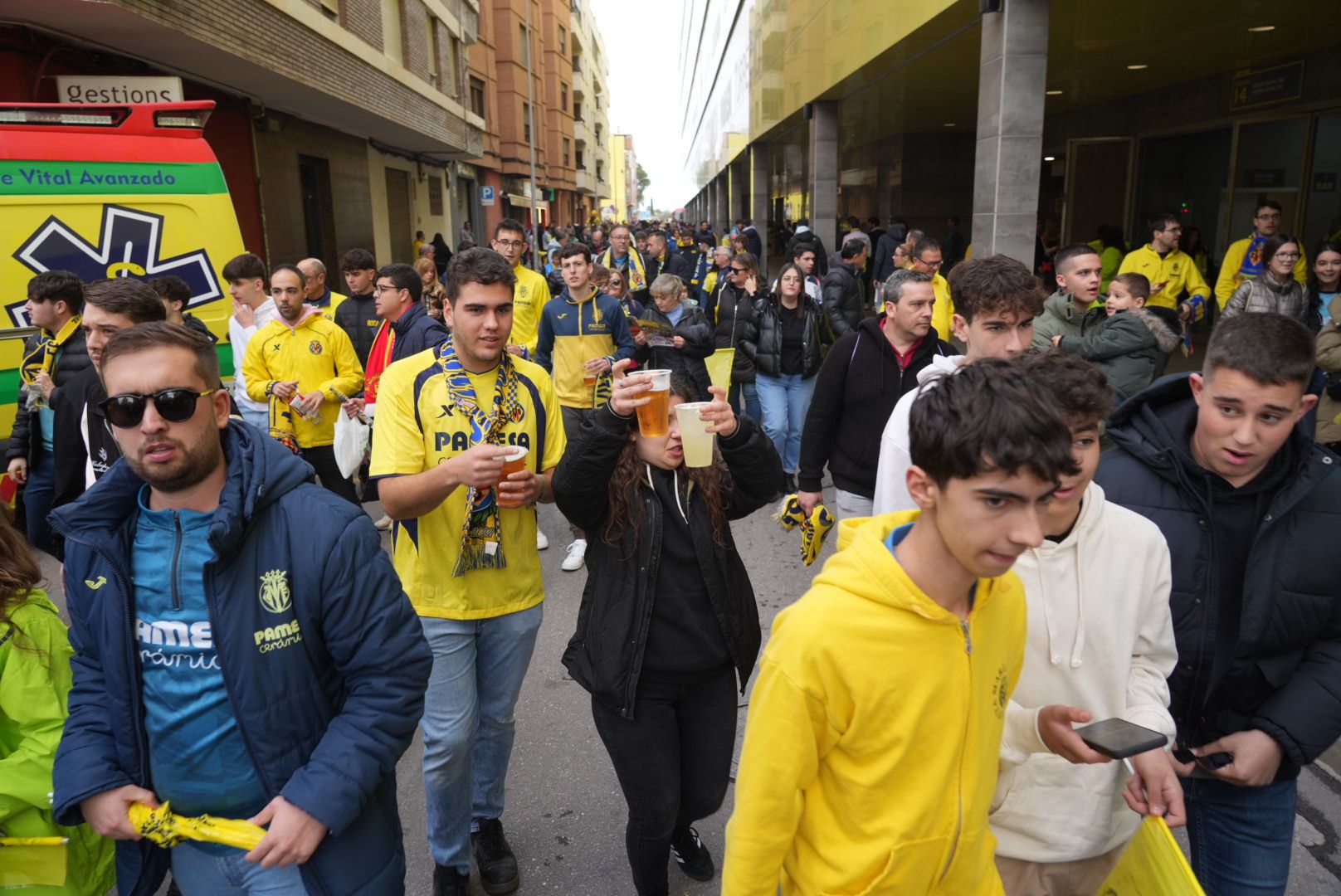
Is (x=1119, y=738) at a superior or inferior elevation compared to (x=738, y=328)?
inferior

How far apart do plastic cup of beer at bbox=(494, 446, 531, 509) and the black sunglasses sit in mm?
946

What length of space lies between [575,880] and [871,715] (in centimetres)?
212

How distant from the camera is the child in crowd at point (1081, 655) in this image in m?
2.09

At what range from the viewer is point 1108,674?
2.11 metres

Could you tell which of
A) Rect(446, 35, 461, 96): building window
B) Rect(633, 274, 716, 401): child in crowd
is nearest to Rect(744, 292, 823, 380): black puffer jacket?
Rect(633, 274, 716, 401): child in crowd

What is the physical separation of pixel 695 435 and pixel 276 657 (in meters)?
1.28

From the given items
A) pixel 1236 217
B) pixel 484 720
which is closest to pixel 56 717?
pixel 484 720

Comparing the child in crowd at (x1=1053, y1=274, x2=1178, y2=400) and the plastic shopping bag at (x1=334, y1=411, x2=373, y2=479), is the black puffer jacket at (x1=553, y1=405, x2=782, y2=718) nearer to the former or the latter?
the child in crowd at (x1=1053, y1=274, x2=1178, y2=400)

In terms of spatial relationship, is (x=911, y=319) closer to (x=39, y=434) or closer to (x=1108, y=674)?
(x=1108, y=674)

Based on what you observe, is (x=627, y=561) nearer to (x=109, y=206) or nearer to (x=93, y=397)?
(x=93, y=397)

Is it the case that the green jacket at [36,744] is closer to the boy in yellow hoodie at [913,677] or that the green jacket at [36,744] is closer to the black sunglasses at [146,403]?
the black sunglasses at [146,403]

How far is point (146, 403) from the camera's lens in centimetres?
207

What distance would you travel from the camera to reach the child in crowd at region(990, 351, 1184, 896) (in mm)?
2090

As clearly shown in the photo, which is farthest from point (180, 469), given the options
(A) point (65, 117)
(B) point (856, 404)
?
(A) point (65, 117)
